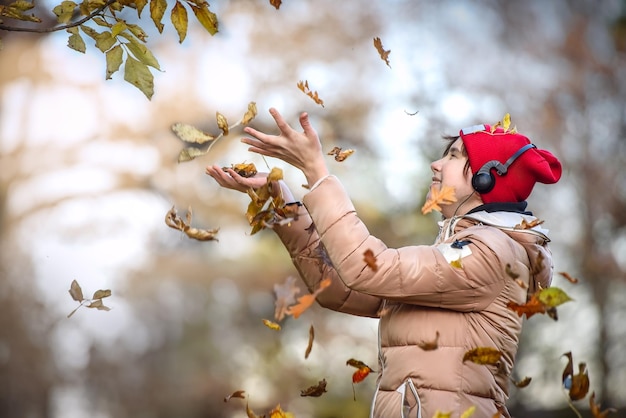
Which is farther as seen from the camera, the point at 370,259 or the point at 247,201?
the point at 247,201

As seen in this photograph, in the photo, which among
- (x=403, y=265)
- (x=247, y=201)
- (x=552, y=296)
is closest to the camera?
(x=552, y=296)

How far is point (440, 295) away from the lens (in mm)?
1986

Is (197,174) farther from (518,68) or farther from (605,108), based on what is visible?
(605,108)

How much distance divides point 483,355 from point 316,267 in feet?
1.85

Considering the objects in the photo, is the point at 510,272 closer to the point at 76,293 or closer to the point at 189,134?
the point at 189,134

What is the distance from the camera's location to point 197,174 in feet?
31.4

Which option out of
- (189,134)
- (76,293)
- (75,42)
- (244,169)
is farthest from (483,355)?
(75,42)

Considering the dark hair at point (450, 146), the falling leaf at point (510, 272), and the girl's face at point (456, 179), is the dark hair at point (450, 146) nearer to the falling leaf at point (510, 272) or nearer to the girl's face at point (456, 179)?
the girl's face at point (456, 179)

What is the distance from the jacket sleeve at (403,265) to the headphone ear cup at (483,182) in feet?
0.51

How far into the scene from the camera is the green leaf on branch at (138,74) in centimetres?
233

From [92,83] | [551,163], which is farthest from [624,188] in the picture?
[551,163]

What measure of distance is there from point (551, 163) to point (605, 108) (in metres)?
8.76

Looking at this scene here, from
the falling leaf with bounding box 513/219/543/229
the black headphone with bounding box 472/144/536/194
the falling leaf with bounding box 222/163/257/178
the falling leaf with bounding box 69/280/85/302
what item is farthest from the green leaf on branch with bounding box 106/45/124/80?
the falling leaf with bounding box 513/219/543/229

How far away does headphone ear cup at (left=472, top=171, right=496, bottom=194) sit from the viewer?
2.13 meters
